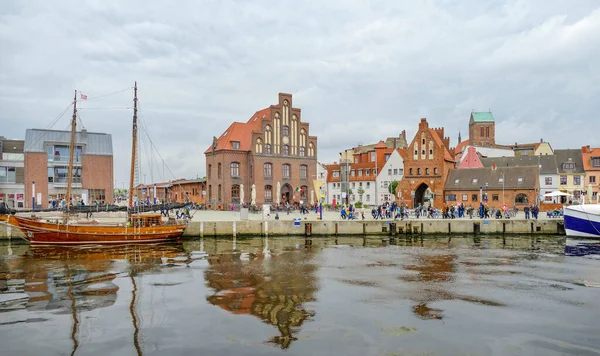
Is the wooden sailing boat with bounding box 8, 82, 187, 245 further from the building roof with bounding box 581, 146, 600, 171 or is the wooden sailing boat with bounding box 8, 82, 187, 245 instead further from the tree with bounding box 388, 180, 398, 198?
the building roof with bounding box 581, 146, 600, 171

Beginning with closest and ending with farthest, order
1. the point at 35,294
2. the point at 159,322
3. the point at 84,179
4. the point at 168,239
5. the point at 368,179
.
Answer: the point at 159,322 → the point at 35,294 → the point at 168,239 → the point at 84,179 → the point at 368,179

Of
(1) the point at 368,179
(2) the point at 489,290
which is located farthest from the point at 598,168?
(2) the point at 489,290

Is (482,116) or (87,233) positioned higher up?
(482,116)

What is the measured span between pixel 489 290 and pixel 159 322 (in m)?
14.2

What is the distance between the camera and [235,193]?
232ft

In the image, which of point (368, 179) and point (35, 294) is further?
point (368, 179)

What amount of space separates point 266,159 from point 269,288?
50.3 meters

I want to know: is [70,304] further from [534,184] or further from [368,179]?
[368,179]

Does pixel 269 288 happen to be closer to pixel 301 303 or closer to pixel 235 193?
pixel 301 303

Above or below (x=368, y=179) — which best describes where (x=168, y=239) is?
below

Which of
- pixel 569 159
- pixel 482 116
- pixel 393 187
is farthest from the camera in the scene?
pixel 482 116

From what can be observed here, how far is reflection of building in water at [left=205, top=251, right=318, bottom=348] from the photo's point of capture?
1659cm

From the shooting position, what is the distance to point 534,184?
63.7m

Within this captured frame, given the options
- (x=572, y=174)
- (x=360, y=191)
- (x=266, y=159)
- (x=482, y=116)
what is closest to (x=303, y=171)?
(x=266, y=159)
